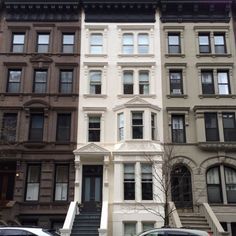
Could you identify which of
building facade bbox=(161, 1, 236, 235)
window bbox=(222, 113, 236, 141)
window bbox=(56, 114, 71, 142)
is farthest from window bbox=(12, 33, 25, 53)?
window bbox=(222, 113, 236, 141)

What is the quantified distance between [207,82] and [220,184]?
736 cm

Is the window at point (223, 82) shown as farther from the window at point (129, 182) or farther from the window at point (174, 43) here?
the window at point (129, 182)

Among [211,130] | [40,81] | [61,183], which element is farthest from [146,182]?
[40,81]

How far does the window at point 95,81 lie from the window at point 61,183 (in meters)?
5.86

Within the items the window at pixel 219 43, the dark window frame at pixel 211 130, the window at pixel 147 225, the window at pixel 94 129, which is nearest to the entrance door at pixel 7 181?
the window at pixel 94 129

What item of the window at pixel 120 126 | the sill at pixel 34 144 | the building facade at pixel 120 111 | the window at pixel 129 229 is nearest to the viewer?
the window at pixel 129 229

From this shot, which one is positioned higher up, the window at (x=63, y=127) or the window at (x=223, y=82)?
the window at (x=223, y=82)

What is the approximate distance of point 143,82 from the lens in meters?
25.9

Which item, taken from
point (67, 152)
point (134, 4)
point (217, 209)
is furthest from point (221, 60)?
point (67, 152)

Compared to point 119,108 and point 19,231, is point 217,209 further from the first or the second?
point 19,231

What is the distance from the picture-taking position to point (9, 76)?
25906 mm

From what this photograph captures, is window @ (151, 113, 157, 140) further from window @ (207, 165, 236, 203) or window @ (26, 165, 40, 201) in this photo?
window @ (26, 165, 40, 201)

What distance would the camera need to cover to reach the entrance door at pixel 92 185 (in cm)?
2302

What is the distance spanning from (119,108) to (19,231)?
12.7 m
